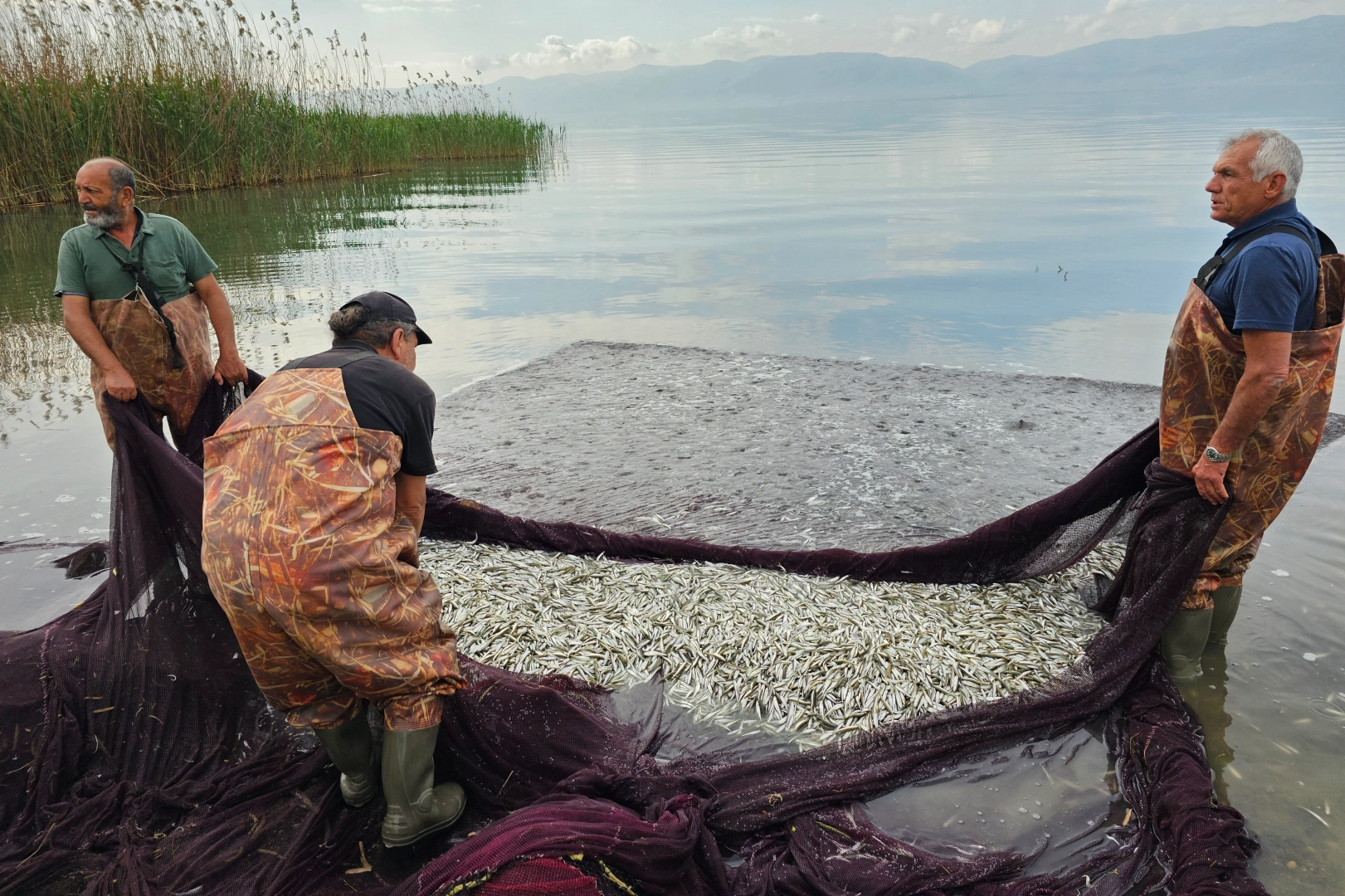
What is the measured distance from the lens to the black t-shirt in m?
2.74

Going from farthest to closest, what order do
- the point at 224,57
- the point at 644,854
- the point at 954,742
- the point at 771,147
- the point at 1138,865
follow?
1. the point at 771,147
2. the point at 224,57
3. the point at 954,742
4. the point at 1138,865
5. the point at 644,854

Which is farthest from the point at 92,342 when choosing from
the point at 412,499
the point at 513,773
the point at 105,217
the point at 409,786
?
the point at 513,773

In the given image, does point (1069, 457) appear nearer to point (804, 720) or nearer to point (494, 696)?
point (804, 720)

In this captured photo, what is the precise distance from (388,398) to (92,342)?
2.50m

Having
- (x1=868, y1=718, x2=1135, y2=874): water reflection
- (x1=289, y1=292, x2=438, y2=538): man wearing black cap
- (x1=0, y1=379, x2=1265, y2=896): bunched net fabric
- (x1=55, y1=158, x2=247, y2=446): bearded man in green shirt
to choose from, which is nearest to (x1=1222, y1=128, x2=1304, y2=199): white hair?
(x1=0, y1=379, x2=1265, y2=896): bunched net fabric

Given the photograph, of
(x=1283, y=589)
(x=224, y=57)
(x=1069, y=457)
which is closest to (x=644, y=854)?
(x=1283, y=589)

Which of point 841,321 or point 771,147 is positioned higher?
point 771,147

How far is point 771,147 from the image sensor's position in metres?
41.7

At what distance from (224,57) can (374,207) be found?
431cm

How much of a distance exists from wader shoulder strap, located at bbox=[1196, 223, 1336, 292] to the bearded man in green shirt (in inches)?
187

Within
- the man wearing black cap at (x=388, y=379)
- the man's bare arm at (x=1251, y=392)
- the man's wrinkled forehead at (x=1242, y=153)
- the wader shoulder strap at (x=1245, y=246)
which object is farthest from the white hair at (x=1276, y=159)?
the man wearing black cap at (x=388, y=379)

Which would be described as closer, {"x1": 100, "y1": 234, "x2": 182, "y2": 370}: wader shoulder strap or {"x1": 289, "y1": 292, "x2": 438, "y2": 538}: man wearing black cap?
{"x1": 289, "y1": 292, "x2": 438, "y2": 538}: man wearing black cap

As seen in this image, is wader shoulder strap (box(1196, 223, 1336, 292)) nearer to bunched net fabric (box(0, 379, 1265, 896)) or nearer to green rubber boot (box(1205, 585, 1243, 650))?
bunched net fabric (box(0, 379, 1265, 896))

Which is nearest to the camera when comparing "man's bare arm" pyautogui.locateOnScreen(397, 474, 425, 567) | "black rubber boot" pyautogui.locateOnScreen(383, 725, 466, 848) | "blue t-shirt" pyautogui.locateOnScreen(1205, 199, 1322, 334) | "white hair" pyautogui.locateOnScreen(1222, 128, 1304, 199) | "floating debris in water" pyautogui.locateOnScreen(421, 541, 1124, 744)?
"black rubber boot" pyautogui.locateOnScreen(383, 725, 466, 848)
